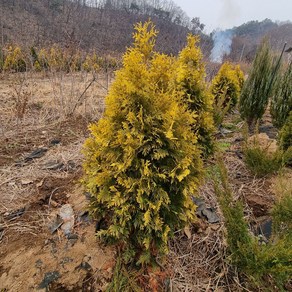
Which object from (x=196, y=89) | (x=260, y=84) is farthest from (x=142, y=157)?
(x=260, y=84)

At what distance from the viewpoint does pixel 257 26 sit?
74.6m

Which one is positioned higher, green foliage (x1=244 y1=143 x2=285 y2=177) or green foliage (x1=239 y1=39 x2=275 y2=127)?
green foliage (x1=239 y1=39 x2=275 y2=127)

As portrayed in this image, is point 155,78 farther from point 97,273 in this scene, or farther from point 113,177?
point 97,273

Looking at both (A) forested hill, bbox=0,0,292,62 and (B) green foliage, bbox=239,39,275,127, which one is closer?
(B) green foliage, bbox=239,39,275,127

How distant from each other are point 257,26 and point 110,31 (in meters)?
58.5

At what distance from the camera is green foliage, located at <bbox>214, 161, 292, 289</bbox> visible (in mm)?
1801

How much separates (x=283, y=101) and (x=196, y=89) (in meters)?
2.25

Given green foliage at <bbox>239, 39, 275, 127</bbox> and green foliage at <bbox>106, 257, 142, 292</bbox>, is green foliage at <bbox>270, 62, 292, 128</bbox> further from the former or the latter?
green foliage at <bbox>106, 257, 142, 292</bbox>

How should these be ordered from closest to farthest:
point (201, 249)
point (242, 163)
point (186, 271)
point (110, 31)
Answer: point (186, 271)
point (201, 249)
point (242, 163)
point (110, 31)

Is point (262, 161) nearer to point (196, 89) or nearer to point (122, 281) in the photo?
point (196, 89)

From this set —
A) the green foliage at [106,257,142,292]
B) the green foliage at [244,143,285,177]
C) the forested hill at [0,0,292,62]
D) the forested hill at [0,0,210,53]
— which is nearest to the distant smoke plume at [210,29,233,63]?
the forested hill at [0,0,292,62]

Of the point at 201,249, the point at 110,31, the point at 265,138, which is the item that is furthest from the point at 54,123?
the point at 110,31

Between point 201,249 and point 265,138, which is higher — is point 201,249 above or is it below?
below

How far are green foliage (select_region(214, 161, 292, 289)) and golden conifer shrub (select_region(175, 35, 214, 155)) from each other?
183 centimetres
